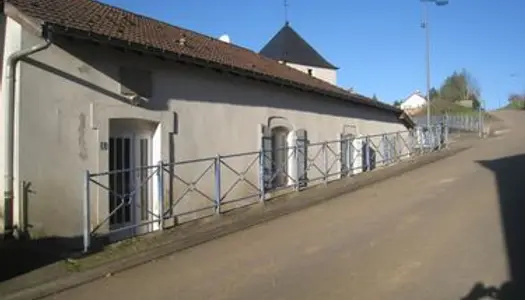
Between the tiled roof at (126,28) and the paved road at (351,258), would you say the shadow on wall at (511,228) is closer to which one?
the paved road at (351,258)

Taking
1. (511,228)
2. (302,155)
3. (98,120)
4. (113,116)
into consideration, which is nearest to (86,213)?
(98,120)

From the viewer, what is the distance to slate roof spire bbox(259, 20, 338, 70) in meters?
42.6

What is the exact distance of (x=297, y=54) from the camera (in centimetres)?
4322

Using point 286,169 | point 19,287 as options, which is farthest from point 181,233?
point 286,169

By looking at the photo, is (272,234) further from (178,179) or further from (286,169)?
(286,169)

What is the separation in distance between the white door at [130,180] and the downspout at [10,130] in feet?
6.42

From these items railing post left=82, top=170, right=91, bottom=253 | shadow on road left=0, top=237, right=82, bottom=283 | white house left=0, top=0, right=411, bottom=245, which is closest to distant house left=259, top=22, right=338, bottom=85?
white house left=0, top=0, right=411, bottom=245

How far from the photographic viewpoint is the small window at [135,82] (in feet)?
35.6

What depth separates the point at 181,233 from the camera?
9789 millimetres

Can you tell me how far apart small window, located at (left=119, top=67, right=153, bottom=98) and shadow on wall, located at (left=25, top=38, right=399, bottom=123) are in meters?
0.13

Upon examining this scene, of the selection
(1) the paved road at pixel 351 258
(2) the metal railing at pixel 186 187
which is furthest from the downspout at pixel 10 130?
(1) the paved road at pixel 351 258

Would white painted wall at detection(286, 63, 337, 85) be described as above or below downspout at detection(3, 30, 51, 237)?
above

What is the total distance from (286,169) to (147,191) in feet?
16.5

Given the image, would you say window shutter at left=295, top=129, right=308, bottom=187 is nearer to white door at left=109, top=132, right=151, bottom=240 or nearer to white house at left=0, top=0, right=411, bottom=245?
white house at left=0, top=0, right=411, bottom=245
